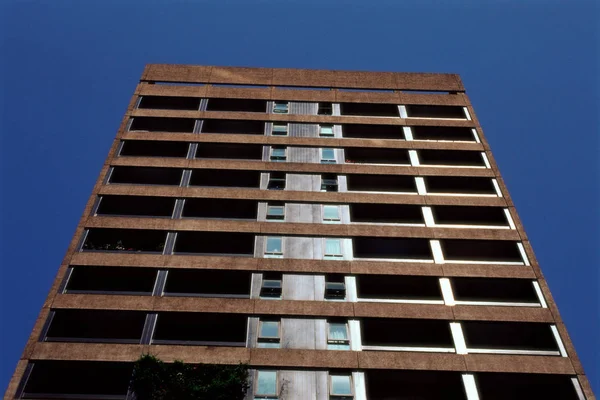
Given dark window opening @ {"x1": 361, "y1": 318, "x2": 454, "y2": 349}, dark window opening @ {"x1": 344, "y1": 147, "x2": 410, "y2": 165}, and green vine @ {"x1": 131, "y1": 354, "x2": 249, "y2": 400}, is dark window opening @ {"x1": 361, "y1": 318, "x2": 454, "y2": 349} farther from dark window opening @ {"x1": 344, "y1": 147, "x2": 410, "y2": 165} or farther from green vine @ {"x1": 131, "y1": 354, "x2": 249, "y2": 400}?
dark window opening @ {"x1": 344, "y1": 147, "x2": 410, "y2": 165}

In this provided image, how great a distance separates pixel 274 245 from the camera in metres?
29.3

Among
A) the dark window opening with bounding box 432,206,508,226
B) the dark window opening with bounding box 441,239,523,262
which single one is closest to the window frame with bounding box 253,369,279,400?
the dark window opening with bounding box 441,239,523,262

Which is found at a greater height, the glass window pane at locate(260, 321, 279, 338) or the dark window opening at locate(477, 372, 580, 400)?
the glass window pane at locate(260, 321, 279, 338)

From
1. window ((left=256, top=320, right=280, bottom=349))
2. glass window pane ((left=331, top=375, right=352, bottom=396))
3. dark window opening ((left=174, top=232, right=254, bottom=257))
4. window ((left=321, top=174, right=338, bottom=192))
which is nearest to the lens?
glass window pane ((left=331, top=375, right=352, bottom=396))

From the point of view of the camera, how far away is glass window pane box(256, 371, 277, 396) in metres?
23.2

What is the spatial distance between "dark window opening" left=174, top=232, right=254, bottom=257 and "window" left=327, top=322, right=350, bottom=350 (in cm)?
697

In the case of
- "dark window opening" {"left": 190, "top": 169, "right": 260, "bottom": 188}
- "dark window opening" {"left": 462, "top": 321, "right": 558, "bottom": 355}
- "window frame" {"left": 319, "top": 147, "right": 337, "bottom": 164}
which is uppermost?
"window frame" {"left": 319, "top": 147, "right": 337, "bottom": 164}

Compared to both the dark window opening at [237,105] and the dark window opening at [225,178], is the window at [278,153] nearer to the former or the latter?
the dark window opening at [225,178]

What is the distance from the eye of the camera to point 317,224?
1189 inches

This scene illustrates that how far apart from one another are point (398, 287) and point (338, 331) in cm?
542

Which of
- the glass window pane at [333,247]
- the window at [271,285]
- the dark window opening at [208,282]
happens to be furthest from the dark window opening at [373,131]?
the dark window opening at [208,282]

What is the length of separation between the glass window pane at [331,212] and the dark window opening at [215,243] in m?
4.86

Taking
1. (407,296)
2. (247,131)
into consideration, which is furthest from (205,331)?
(247,131)

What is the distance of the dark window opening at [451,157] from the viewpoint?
117ft
